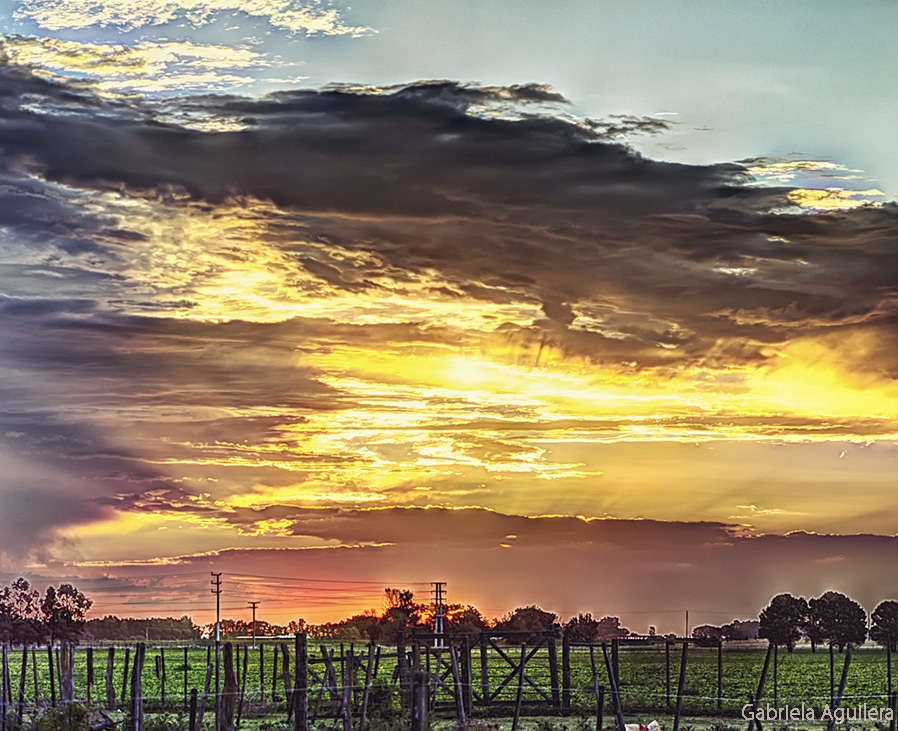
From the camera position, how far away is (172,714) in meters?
38.1

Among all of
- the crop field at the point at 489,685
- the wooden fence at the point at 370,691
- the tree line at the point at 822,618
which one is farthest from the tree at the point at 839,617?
the wooden fence at the point at 370,691

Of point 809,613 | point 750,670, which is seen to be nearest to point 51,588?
point 750,670

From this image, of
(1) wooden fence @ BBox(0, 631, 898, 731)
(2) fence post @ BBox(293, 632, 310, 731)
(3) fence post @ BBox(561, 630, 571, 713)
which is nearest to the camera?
(1) wooden fence @ BBox(0, 631, 898, 731)

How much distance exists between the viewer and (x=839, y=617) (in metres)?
144

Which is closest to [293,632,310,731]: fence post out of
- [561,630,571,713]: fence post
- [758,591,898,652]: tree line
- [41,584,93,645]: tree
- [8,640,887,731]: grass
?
[8,640,887,731]: grass

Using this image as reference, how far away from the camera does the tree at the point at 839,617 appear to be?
14225cm

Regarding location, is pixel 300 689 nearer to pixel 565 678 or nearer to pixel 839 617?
pixel 565 678

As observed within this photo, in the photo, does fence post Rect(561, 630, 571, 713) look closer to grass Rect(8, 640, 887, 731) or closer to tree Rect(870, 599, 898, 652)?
grass Rect(8, 640, 887, 731)

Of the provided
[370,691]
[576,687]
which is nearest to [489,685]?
[370,691]

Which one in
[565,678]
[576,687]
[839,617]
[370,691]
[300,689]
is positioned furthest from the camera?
[839,617]

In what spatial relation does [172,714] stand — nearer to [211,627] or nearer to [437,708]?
[437,708]

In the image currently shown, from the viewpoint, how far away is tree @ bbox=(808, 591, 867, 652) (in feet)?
467

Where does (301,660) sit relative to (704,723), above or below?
above

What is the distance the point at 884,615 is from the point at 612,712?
115 m
